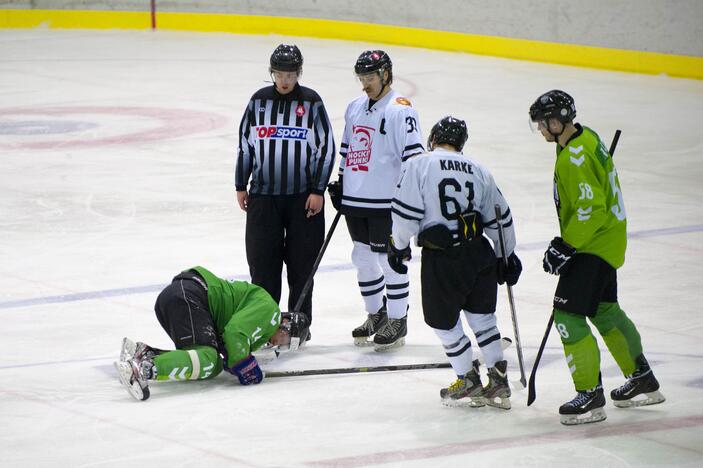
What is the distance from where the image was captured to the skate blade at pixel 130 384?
→ 5.52 meters

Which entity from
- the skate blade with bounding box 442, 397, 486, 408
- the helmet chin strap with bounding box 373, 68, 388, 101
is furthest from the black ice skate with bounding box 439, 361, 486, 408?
the helmet chin strap with bounding box 373, 68, 388, 101

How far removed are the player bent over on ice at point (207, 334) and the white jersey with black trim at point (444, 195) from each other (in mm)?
842

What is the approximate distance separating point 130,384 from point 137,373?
54mm

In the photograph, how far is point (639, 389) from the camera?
17.5ft

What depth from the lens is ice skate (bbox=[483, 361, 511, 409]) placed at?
5.38m

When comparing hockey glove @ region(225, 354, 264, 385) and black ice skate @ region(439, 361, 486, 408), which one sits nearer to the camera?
black ice skate @ region(439, 361, 486, 408)

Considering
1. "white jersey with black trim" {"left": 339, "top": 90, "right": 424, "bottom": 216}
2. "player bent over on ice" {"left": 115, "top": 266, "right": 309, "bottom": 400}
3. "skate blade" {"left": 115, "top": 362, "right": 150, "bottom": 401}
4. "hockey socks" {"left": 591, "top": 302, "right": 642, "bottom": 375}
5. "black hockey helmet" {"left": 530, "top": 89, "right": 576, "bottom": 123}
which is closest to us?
"black hockey helmet" {"left": 530, "top": 89, "right": 576, "bottom": 123}

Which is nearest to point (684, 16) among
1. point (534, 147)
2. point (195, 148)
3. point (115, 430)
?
point (534, 147)

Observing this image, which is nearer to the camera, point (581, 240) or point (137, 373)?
point (581, 240)

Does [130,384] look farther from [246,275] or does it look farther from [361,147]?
[246,275]

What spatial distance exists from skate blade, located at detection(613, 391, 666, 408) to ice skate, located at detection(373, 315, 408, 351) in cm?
134

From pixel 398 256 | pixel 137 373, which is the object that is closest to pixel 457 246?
pixel 398 256

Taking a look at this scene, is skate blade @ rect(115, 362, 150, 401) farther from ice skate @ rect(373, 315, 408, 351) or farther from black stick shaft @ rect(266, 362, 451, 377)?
ice skate @ rect(373, 315, 408, 351)

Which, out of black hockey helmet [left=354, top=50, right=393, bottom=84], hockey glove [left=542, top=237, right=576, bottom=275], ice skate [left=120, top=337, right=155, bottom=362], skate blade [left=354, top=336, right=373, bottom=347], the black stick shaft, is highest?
black hockey helmet [left=354, top=50, right=393, bottom=84]
